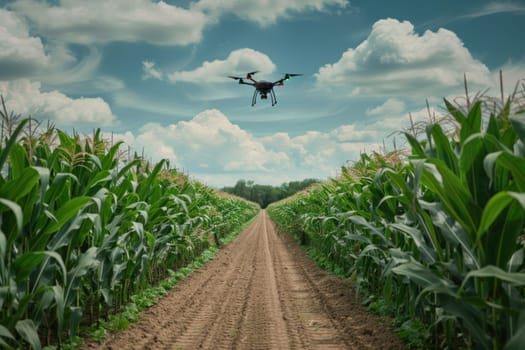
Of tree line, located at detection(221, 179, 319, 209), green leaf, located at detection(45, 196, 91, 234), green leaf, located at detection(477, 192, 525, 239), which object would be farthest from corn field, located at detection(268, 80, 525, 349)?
tree line, located at detection(221, 179, 319, 209)

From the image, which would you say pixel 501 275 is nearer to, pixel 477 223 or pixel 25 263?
pixel 477 223

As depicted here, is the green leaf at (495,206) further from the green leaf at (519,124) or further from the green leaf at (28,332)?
the green leaf at (28,332)

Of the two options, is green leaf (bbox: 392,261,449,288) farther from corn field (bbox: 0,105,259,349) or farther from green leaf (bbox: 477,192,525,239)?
corn field (bbox: 0,105,259,349)

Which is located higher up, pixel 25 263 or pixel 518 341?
pixel 25 263

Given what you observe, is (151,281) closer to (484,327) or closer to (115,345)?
(115,345)

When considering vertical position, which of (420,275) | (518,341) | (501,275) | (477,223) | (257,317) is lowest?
(257,317)

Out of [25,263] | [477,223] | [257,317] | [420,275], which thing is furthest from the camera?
[257,317]

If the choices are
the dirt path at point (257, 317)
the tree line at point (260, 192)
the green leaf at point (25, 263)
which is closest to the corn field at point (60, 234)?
the green leaf at point (25, 263)

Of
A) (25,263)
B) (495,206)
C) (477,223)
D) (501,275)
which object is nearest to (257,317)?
(25,263)

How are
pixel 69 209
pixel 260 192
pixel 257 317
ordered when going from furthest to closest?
pixel 260 192
pixel 257 317
pixel 69 209
